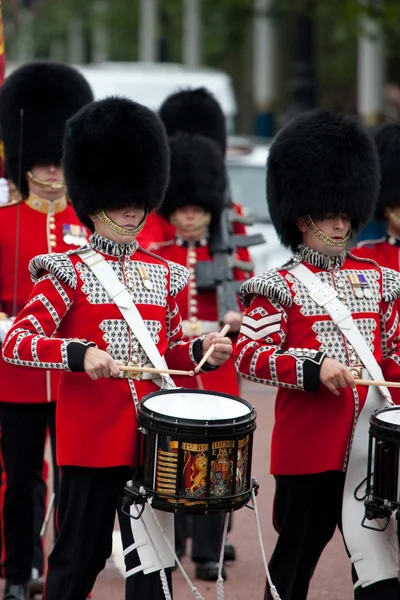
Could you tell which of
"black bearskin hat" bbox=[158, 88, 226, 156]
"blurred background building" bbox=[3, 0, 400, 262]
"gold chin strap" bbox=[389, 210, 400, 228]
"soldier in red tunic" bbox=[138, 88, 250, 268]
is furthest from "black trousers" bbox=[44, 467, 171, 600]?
"blurred background building" bbox=[3, 0, 400, 262]

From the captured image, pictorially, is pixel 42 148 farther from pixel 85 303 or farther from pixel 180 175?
pixel 85 303

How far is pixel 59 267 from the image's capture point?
4.75 m

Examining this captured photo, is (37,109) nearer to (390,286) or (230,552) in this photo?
(390,286)

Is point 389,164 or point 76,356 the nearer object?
point 76,356

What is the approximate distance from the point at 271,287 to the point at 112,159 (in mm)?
679

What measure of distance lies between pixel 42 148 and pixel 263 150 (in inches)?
291

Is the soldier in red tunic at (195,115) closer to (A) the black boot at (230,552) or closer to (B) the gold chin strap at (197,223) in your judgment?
(B) the gold chin strap at (197,223)

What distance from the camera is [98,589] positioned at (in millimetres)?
6129

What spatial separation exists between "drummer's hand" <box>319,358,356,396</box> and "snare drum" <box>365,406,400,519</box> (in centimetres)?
14

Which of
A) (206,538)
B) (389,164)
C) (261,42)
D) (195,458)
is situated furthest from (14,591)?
(261,42)

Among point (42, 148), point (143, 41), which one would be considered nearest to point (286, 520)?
point (42, 148)

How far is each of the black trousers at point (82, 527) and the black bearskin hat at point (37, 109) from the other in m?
1.54

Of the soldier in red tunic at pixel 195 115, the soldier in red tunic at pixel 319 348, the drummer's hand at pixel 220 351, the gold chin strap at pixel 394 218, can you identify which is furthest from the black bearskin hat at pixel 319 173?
the soldier in red tunic at pixel 195 115

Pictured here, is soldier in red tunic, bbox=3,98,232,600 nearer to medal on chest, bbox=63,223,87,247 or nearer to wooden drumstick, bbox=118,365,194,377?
wooden drumstick, bbox=118,365,194,377
